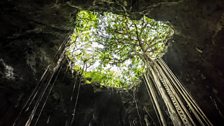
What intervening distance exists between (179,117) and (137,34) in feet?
8.19

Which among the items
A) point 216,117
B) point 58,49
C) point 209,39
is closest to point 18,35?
point 58,49

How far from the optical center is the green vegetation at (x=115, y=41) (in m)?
4.70

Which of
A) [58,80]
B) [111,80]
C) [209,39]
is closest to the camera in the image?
[209,39]

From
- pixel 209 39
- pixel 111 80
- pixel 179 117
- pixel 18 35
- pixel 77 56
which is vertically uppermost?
pixel 209 39

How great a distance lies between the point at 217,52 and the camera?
329 centimetres

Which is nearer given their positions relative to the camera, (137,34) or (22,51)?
(22,51)

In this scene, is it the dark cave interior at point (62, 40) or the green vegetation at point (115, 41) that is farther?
the green vegetation at point (115, 41)

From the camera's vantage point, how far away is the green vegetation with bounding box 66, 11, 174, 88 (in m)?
4.70

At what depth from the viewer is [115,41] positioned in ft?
16.4

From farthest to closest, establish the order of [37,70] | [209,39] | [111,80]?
[111,80]
[37,70]
[209,39]

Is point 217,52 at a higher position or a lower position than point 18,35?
higher

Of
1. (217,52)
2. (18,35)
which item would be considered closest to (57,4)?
(18,35)

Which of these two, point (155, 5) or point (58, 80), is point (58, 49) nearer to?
point (58, 80)

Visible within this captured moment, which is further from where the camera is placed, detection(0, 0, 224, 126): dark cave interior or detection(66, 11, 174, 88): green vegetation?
detection(66, 11, 174, 88): green vegetation
